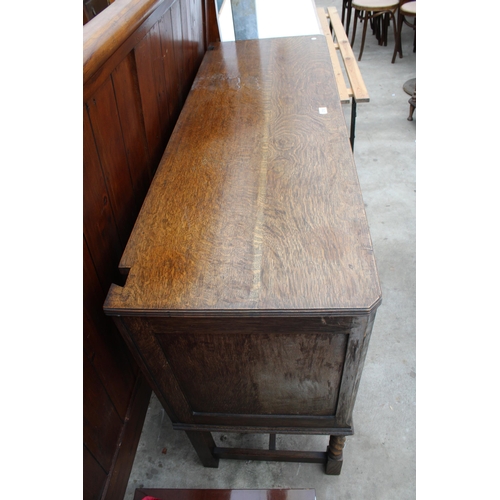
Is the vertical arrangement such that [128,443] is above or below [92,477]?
below

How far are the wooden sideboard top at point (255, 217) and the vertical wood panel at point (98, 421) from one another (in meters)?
0.34

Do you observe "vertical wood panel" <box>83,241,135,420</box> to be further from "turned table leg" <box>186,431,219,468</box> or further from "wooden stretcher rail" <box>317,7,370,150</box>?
"wooden stretcher rail" <box>317,7,370,150</box>

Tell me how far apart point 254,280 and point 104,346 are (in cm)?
53

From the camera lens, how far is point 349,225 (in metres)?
1.07

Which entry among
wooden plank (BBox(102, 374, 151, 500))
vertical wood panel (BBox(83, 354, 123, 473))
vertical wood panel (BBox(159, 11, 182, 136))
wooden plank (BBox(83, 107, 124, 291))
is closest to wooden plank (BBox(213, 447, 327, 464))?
wooden plank (BBox(102, 374, 151, 500))

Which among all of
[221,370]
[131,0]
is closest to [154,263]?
[221,370]

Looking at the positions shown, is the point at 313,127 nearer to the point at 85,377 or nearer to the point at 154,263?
the point at 154,263

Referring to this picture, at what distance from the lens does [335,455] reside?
4.86ft

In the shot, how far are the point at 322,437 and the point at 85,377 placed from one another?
1.02 m

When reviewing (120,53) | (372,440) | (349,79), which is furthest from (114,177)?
(349,79)

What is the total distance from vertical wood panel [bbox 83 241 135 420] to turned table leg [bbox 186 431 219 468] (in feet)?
0.81

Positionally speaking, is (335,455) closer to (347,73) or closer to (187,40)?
(187,40)

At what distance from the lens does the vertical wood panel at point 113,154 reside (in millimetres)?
1087

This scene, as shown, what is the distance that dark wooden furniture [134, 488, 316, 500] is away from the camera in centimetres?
102
